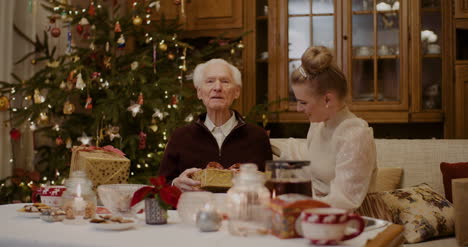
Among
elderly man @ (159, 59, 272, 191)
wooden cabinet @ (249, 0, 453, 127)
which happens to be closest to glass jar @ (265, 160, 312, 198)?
elderly man @ (159, 59, 272, 191)

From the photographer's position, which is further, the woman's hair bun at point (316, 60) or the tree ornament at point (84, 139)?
the tree ornament at point (84, 139)

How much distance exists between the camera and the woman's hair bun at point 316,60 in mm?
1714

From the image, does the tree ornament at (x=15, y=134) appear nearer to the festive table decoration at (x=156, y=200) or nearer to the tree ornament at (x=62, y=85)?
the tree ornament at (x=62, y=85)

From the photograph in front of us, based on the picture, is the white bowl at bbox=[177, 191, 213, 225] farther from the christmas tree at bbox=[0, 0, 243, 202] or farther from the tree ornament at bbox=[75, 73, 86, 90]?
the tree ornament at bbox=[75, 73, 86, 90]

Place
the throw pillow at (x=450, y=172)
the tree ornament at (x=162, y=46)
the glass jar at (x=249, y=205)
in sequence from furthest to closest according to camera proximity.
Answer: the tree ornament at (x=162, y=46)
the throw pillow at (x=450, y=172)
the glass jar at (x=249, y=205)

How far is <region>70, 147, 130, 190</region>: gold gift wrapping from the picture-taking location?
5.94 feet

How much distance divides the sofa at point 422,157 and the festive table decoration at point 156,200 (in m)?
1.35

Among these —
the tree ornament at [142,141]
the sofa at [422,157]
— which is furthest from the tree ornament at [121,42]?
the sofa at [422,157]

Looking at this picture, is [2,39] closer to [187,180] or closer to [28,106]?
[28,106]

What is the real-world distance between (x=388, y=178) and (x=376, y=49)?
191cm

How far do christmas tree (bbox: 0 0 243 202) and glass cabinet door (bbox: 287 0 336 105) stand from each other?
0.85 metres

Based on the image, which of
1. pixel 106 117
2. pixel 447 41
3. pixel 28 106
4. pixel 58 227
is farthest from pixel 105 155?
pixel 447 41

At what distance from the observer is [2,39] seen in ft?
11.1

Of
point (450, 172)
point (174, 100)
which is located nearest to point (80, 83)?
point (174, 100)
